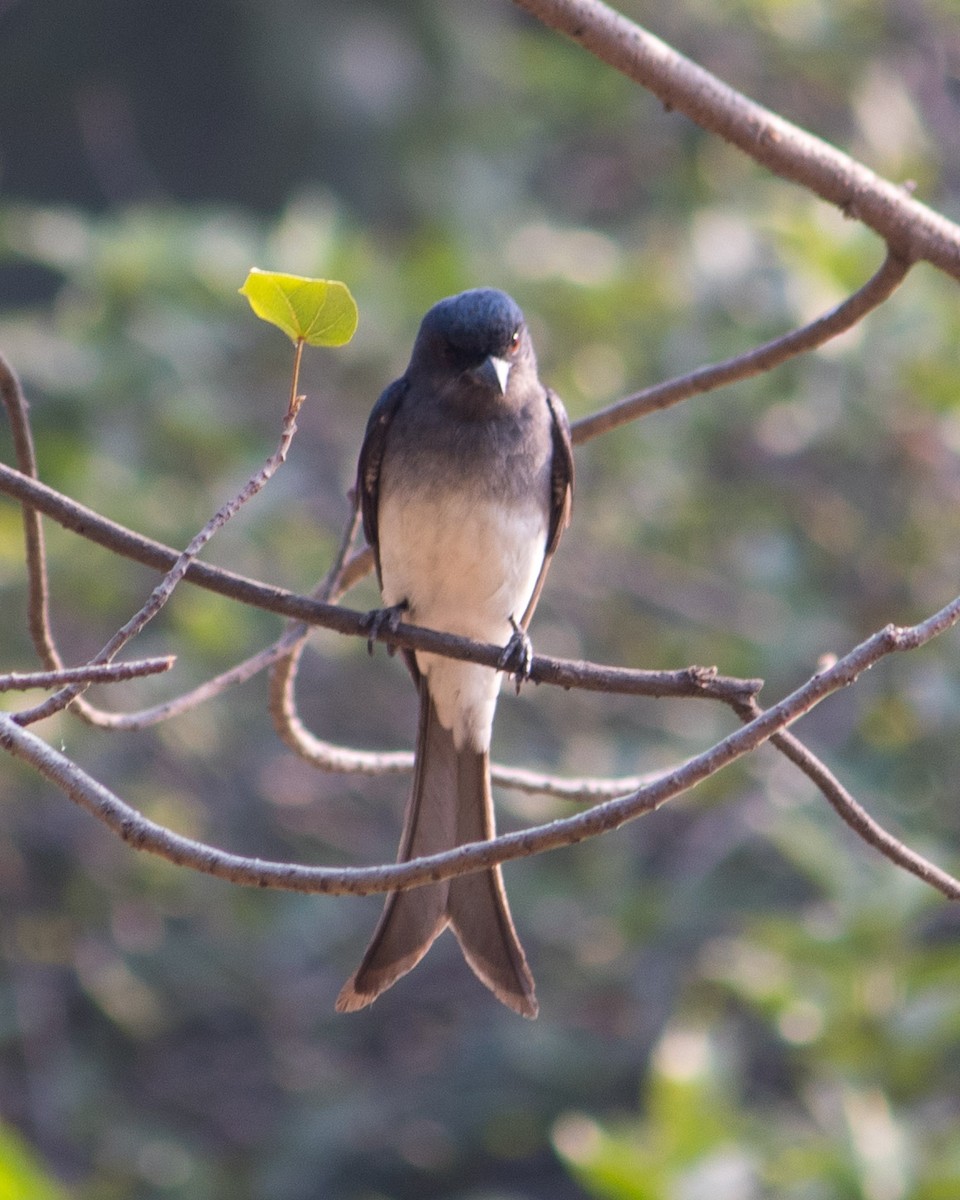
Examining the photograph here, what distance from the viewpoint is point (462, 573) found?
11.6 feet

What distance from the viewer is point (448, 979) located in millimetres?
7480

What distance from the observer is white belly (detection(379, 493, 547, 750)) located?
350 cm

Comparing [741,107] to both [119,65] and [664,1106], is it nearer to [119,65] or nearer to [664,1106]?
[664,1106]

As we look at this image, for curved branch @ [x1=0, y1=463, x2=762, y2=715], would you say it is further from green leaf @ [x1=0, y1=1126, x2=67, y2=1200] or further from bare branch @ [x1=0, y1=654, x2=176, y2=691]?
green leaf @ [x1=0, y1=1126, x2=67, y2=1200]

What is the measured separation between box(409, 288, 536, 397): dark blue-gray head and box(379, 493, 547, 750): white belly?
26 cm

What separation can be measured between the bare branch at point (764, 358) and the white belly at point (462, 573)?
1.65 ft

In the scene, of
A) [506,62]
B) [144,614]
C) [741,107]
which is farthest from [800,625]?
[506,62]

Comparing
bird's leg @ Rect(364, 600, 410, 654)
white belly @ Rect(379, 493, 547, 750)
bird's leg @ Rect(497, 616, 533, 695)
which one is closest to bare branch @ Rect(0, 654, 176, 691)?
bird's leg @ Rect(364, 600, 410, 654)

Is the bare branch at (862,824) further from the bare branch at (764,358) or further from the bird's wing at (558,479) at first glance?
the bird's wing at (558,479)

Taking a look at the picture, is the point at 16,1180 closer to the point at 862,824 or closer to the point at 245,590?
the point at 245,590

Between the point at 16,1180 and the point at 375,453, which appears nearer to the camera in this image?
the point at 16,1180

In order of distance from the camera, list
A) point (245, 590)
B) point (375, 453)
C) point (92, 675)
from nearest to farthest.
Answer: point (92, 675) < point (245, 590) < point (375, 453)

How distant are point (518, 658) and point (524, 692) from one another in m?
3.77

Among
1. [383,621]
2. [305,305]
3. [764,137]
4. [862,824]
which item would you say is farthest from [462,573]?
[862,824]
